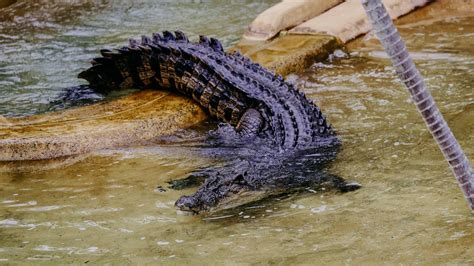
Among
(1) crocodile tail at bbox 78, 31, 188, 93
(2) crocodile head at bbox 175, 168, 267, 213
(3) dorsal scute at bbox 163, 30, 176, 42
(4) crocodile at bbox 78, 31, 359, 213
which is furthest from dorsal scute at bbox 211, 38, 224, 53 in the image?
(2) crocodile head at bbox 175, 168, 267, 213

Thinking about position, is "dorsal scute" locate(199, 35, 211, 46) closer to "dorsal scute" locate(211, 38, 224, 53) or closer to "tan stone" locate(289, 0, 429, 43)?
"dorsal scute" locate(211, 38, 224, 53)

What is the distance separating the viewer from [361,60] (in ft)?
19.4

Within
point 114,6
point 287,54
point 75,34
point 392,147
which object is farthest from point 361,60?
point 114,6

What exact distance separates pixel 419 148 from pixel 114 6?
5738 mm

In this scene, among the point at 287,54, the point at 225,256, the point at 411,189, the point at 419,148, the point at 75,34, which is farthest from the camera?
the point at 75,34

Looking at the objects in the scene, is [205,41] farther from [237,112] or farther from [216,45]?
[237,112]

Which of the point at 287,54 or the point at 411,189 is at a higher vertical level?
the point at 287,54

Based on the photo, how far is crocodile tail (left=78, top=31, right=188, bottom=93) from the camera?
5402 mm

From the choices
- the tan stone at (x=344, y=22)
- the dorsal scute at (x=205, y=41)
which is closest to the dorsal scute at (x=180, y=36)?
the dorsal scute at (x=205, y=41)

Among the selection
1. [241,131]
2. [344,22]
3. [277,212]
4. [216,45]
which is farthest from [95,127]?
[344,22]

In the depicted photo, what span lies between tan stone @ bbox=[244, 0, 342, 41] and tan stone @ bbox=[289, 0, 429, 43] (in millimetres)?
165

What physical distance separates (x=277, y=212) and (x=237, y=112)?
5.77 feet

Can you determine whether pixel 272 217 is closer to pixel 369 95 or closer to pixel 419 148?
pixel 419 148

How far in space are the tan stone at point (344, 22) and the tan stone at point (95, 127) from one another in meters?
1.85
